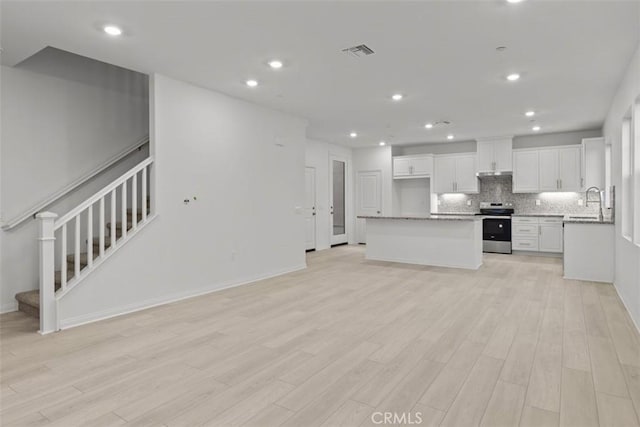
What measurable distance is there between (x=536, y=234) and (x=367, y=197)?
4229 millimetres

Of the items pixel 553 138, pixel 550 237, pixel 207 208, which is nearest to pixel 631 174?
pixel 550 237

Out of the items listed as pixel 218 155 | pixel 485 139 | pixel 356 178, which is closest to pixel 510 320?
pixel 218 155

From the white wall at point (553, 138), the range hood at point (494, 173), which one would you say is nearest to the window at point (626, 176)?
the white wall at point (553, 138)

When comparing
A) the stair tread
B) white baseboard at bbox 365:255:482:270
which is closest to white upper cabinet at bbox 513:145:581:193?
white baseboard at bbox 365:255:482:270

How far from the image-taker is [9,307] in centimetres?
418

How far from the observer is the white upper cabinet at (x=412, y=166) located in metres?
9.56

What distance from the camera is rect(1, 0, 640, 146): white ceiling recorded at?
9.77ft

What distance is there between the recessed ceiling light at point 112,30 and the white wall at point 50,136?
1.82 metres

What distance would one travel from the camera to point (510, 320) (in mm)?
3730

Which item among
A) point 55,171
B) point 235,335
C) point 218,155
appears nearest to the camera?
point 235,335

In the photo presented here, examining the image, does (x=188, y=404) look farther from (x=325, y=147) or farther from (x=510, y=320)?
(x=325, y=147)

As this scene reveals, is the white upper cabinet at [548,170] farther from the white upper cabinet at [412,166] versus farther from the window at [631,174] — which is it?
the window at [631,174]

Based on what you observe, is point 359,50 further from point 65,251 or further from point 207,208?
point 65,251

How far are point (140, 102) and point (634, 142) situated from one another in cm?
624
